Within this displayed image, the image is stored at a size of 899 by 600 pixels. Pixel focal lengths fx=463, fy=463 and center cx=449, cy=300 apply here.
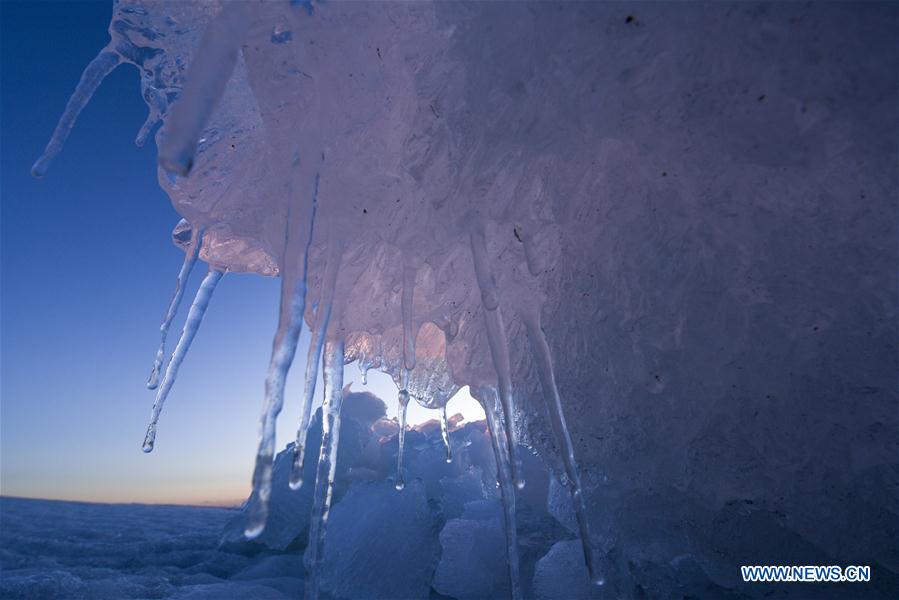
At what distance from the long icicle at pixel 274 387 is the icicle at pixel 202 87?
462 millimetres

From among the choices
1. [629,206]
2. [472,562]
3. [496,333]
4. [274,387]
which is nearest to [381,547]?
[472,562]

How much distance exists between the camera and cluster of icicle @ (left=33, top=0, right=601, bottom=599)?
1.57m

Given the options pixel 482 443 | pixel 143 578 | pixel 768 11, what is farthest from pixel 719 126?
pixel 482 443

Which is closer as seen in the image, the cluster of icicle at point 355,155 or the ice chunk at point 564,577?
the cluster of icicle at point 355,155

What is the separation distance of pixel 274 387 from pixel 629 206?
1498mm

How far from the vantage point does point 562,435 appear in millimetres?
1749

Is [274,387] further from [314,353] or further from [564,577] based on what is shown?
[564,577]

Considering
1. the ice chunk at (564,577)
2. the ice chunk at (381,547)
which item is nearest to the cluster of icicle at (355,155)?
the ice chunk at (564,577)

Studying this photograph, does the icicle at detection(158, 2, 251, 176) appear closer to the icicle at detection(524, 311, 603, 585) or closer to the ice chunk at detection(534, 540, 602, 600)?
the icicle at detection(524, 311, 603, 585)

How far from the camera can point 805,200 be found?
61.1 inches

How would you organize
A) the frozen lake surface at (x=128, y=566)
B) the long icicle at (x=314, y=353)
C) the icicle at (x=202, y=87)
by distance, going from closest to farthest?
the icicle at (x=202, y=87), the long icicle at (x=314, y=353), the frozen lake surface at (x=128, y=566)

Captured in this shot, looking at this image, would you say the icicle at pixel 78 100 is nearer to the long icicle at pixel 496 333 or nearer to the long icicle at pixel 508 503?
the long icicle at pixel 496 333

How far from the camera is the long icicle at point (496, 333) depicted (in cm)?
175

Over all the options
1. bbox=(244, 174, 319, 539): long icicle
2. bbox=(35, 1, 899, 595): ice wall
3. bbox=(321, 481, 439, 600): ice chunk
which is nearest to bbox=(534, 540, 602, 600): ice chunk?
bbox=(35, 1, 899, 595): ice wall
